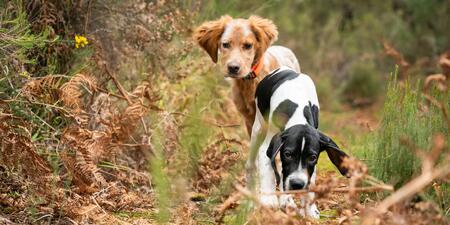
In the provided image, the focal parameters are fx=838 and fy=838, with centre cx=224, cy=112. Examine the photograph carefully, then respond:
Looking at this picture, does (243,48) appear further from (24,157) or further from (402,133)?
(24,157)

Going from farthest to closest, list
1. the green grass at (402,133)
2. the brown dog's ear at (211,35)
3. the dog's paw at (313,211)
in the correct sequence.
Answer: the brown dog's ear at (211,35)
the dog's paw at (313,211)
the green grass at (402,133)

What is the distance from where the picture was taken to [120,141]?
18.8ft

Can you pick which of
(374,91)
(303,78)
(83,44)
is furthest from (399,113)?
(374,91)

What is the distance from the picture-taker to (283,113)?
17.4 ft

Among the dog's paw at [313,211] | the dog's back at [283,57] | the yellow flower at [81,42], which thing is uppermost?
the yellow flower at [81,42]

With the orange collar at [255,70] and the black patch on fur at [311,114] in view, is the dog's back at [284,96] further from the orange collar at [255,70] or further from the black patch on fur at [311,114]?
the orange collar at [255,70]

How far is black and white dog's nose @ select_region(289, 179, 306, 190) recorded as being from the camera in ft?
15.5

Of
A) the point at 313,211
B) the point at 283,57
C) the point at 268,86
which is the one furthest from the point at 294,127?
the point at 283,57

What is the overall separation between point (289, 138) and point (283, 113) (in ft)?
1.58

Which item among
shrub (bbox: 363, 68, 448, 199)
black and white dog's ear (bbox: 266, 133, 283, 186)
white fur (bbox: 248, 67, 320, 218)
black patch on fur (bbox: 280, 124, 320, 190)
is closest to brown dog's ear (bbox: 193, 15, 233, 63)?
white fur (bbox: 248, 67, 320, 218)

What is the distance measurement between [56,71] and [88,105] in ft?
1.18

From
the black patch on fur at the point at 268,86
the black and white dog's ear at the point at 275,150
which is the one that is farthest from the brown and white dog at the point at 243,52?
the black and white dog's ear at the point at 275,150

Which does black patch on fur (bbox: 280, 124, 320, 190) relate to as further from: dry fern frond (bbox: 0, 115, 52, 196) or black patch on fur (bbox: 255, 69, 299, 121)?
dry fern frond (bbox: 0, 115, 52, 196)

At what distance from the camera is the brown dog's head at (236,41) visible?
6594 millimetres
